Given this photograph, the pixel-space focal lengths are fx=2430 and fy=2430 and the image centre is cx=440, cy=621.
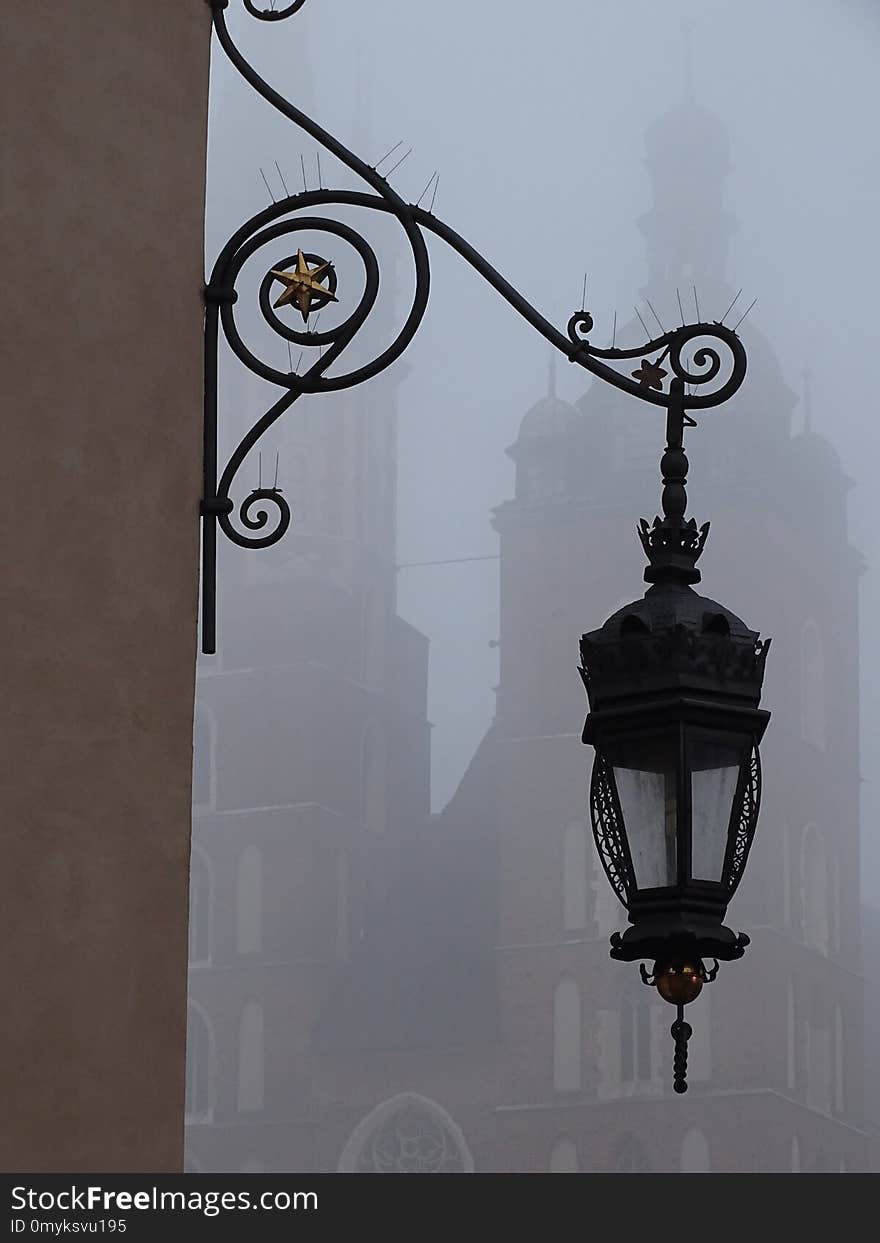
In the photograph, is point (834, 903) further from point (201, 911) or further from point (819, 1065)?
point (201, 911)

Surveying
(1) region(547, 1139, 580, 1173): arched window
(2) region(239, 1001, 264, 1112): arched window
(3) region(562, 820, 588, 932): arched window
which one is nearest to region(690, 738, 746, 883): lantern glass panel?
(1) region(547, 1139, 580, 1173): arched window

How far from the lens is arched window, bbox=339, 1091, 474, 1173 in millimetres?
48191

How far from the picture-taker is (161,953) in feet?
10.5

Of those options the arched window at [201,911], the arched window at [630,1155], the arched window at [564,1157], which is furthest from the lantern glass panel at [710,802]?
the arched window at [201,911]

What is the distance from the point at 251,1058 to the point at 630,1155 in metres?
9.17

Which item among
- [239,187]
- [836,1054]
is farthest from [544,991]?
[239,187]

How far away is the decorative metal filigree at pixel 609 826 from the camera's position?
11.3 feet

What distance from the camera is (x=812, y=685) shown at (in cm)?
5394

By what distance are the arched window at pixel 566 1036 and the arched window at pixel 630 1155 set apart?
Answer: 1601mm

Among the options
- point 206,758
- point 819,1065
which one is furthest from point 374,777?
point 819,1065

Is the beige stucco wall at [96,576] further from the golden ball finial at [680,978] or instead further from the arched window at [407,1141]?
the arched window at [407,1141]

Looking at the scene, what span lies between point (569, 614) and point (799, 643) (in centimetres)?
514

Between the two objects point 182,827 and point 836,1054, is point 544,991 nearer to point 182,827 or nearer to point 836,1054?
point 836,1054

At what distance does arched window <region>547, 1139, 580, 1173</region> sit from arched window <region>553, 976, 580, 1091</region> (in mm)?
1226
